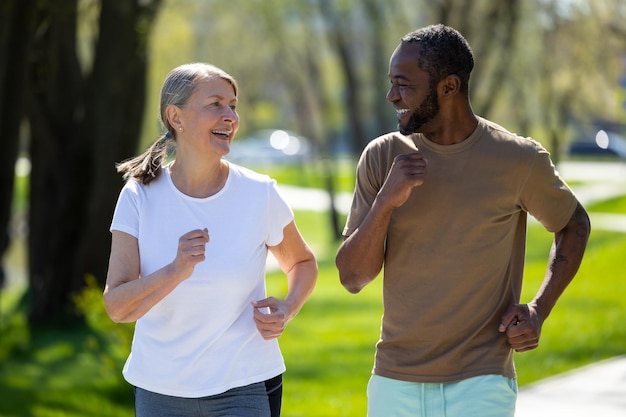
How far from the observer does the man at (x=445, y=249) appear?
12.6 ft

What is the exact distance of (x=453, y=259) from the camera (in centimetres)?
388

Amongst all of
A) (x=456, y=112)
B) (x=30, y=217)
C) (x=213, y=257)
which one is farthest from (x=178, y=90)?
(x=30, y=217)

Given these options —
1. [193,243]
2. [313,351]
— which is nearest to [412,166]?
[193,243]

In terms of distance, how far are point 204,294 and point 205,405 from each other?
353 mm

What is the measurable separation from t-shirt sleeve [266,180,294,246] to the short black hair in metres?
0.67

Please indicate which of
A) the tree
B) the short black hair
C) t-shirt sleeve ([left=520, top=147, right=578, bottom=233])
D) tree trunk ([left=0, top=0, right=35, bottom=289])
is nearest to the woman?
the short black hair

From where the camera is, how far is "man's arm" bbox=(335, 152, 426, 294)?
144 inches

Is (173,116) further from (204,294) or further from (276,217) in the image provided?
(204,294)

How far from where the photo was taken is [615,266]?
1877 cm

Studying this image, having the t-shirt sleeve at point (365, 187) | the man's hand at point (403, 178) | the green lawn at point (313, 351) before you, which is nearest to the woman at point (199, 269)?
the t-shirt sleeve at point (365, 187)

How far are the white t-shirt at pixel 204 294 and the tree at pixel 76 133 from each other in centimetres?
829

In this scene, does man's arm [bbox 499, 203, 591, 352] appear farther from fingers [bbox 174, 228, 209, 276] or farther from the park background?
the park background

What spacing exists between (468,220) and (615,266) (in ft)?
50.8

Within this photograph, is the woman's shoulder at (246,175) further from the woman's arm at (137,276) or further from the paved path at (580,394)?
the paved path at (580,394)
